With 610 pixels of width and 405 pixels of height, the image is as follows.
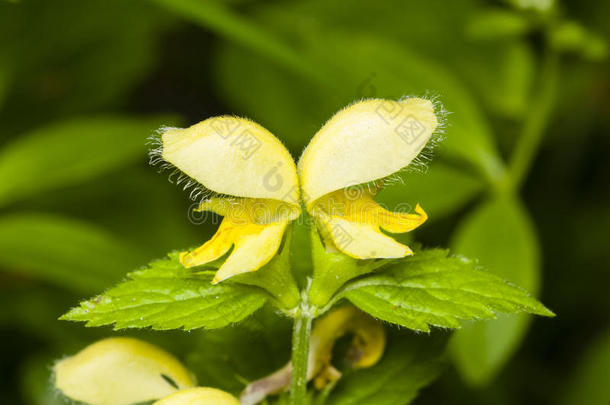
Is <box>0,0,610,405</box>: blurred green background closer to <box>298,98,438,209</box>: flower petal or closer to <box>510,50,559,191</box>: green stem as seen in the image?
<box>510,50,559,191</box>: green stem

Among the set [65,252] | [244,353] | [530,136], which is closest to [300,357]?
[244,353]

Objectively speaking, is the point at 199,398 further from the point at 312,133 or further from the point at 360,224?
the point at 312,133

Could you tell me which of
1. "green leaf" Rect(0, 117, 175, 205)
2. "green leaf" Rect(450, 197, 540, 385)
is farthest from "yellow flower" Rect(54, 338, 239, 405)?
"green leaf" Rect(0, 117, 175, 205)

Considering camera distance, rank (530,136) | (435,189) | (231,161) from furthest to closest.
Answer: (530,136), (435,189), (231,161)

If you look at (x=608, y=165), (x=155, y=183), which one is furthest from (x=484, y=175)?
(x=155, y=183)

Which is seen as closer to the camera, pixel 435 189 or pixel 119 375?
pixel 119 375

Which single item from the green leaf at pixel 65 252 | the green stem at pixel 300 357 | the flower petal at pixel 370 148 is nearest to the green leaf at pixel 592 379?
the green leaf at pixel 65 252

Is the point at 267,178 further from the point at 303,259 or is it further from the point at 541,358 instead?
the point at 541,358
